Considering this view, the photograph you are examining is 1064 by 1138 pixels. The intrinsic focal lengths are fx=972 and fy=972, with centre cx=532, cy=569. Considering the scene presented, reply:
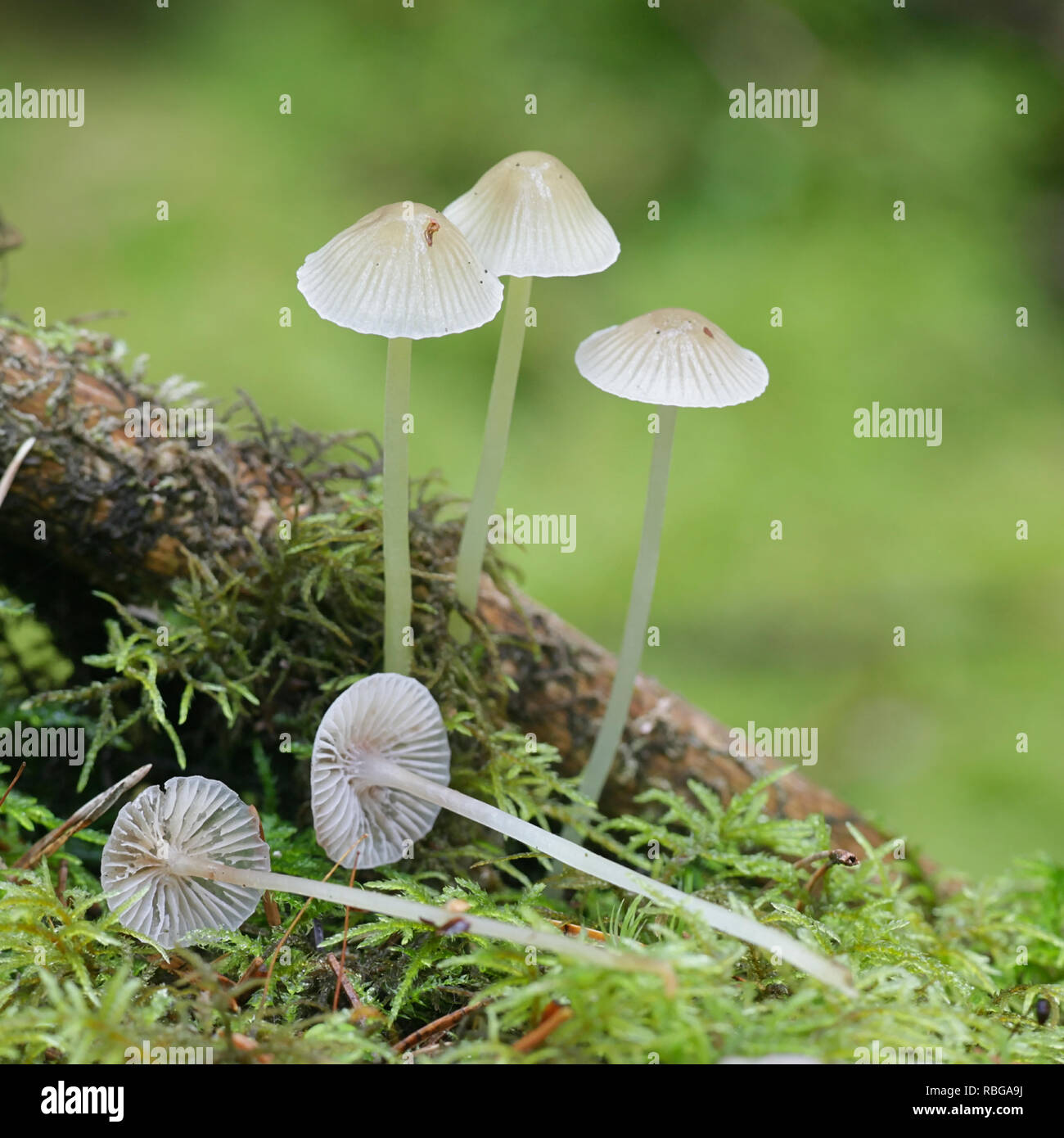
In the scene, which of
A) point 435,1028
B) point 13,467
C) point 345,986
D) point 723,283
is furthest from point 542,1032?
point 723,283

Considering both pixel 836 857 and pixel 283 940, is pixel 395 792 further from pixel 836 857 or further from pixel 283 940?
pixel 836 857

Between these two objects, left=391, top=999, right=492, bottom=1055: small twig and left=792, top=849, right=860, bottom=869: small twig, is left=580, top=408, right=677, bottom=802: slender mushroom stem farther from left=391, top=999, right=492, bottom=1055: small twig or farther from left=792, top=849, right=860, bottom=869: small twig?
left=391, top=999, right=492, bottom=1055: small twig

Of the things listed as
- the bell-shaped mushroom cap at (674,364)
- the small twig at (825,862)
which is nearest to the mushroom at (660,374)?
the bell-shaped mushroom cap at (674,364)

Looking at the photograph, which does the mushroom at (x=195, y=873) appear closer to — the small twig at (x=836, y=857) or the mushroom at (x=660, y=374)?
the small twig at (x=836, y=857)
